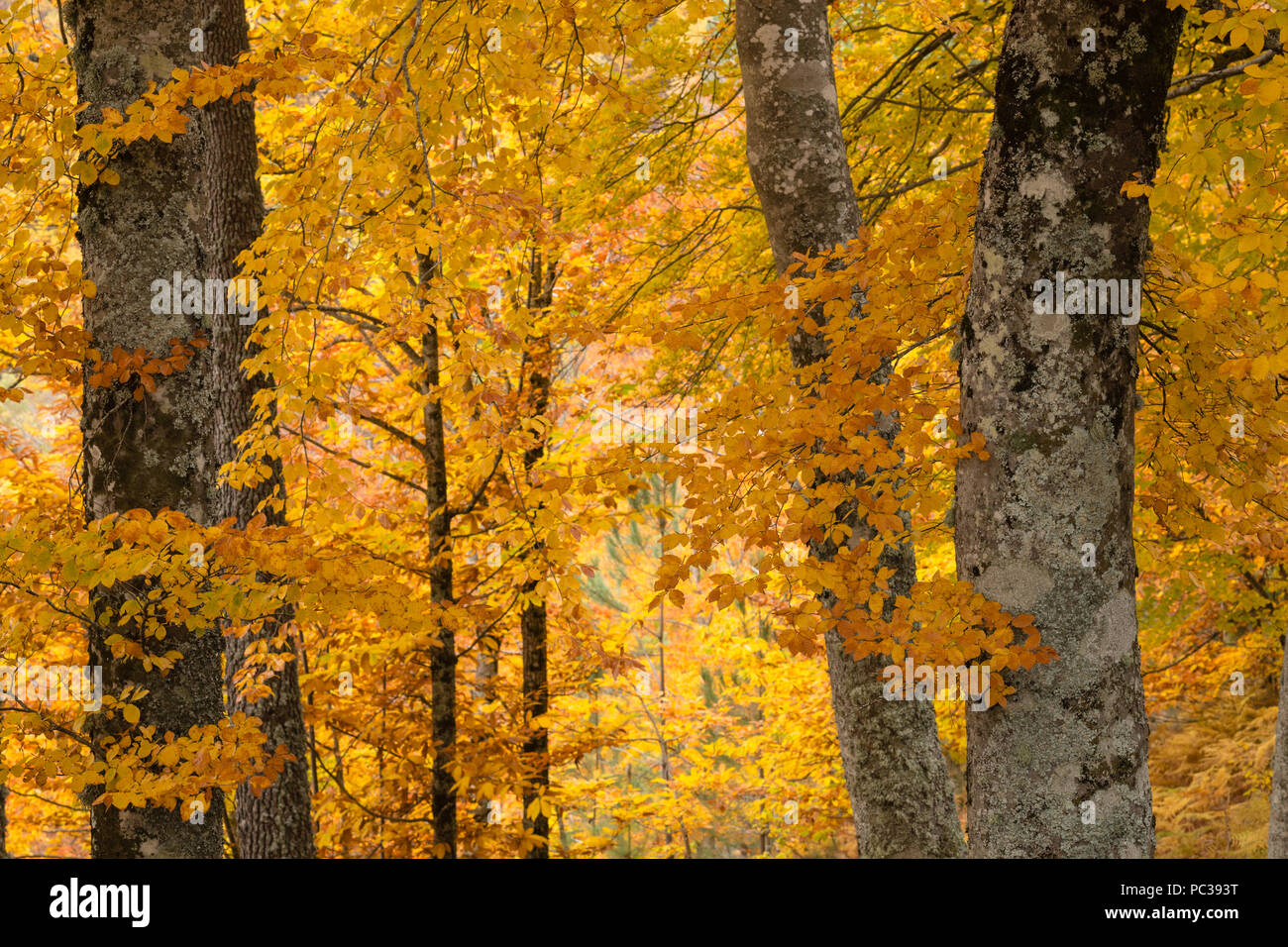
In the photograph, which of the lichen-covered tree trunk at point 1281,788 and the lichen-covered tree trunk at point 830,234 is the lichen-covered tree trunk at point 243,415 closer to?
the lichen-covered tree trunk at point 830,234

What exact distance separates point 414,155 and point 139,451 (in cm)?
135

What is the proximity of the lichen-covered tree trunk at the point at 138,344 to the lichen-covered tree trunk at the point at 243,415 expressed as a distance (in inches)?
54.4

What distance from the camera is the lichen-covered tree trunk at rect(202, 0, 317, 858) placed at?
15.4 feet

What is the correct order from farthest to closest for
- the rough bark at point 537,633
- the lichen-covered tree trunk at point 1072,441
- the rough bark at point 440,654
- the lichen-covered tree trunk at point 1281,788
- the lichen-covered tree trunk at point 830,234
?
the rough bark at point 537,633, the rough bark at point 440,654, the lichen-covered tree trunk at point 1281,788, the lichen-covered tree trunk at point 830,234, the lichen-covered tree trunk at point 1072,441

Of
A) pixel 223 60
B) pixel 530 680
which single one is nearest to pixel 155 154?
pixel 223 60

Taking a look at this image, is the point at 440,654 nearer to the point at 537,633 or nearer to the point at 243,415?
the point at 537,633

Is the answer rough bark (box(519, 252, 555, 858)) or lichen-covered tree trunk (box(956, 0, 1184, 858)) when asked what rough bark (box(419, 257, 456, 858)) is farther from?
lichen-covered tree trunk (box(956, 0, 1184, 858))

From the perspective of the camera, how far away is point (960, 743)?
34.8 feet

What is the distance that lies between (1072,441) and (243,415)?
4077mm

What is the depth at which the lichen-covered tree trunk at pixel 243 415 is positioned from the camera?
469 centimetres

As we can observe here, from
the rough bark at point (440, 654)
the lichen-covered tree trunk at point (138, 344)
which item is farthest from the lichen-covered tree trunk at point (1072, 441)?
the rough bark at point (440, 654)

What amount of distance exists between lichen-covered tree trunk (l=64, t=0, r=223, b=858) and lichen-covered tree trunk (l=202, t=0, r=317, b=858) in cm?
138

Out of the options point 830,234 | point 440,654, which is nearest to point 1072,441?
point 830,234
